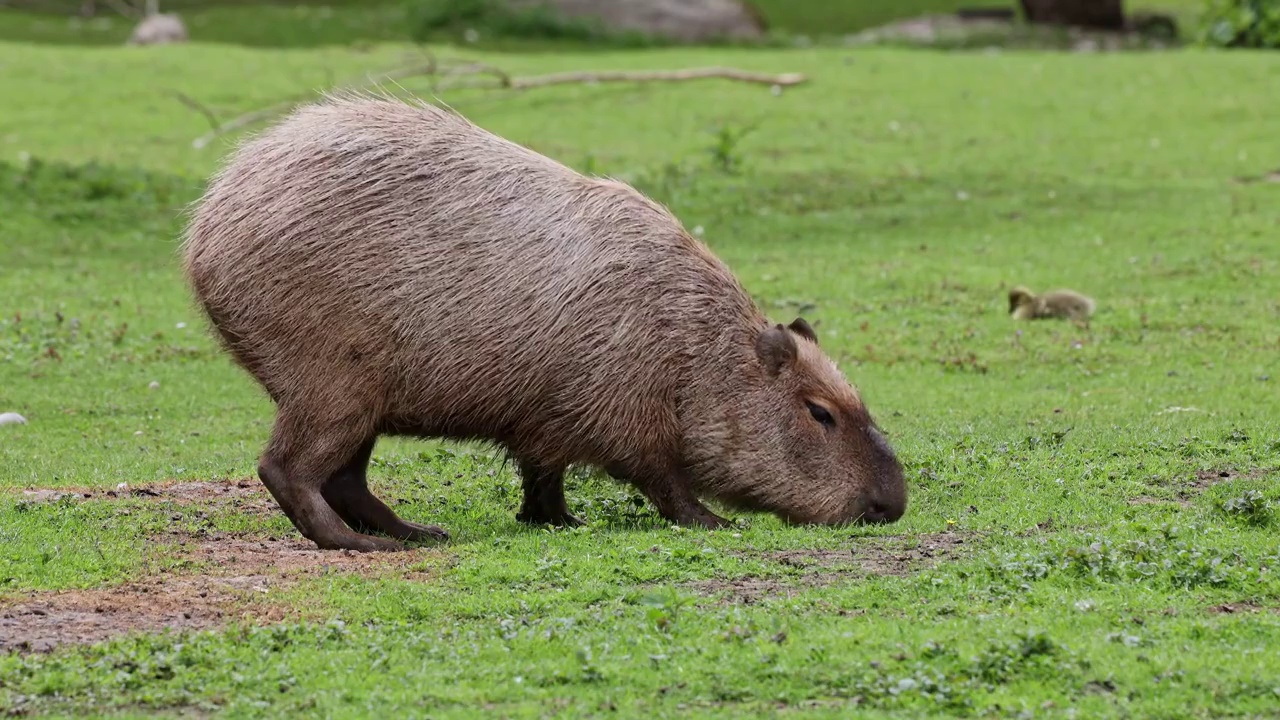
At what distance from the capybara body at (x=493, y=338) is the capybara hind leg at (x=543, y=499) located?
38 mm

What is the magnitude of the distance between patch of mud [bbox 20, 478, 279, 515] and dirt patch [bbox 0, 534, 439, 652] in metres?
0.81

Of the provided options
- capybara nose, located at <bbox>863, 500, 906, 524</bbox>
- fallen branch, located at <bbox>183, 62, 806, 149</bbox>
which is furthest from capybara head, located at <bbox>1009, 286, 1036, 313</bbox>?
fallen branch, located at <bbox>183, 62, 806, 149</bbox>

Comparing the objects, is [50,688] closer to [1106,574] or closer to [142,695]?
[142,695]

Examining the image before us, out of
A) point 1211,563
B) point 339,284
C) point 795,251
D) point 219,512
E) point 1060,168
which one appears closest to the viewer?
point 1211,563

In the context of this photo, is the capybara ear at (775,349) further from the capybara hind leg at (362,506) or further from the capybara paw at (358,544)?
the capybara paw at (358,544)

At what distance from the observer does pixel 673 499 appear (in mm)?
7598

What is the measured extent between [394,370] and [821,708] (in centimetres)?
299

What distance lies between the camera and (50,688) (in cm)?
518

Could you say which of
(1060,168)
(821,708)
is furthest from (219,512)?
(1060,168)

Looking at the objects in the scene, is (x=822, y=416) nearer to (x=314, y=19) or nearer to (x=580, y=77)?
(x=580, y=77)


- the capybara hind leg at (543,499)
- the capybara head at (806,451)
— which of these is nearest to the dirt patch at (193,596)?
the capybara hind leg at (543,499)

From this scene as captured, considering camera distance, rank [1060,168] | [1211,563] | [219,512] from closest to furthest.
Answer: [1211,563], [219,512], [1060,168]

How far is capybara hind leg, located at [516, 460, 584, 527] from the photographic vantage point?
7.75 metres

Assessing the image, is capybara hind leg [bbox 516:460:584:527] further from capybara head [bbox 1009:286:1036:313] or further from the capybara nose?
capybara head [bbox 1009:286:1036:313]
